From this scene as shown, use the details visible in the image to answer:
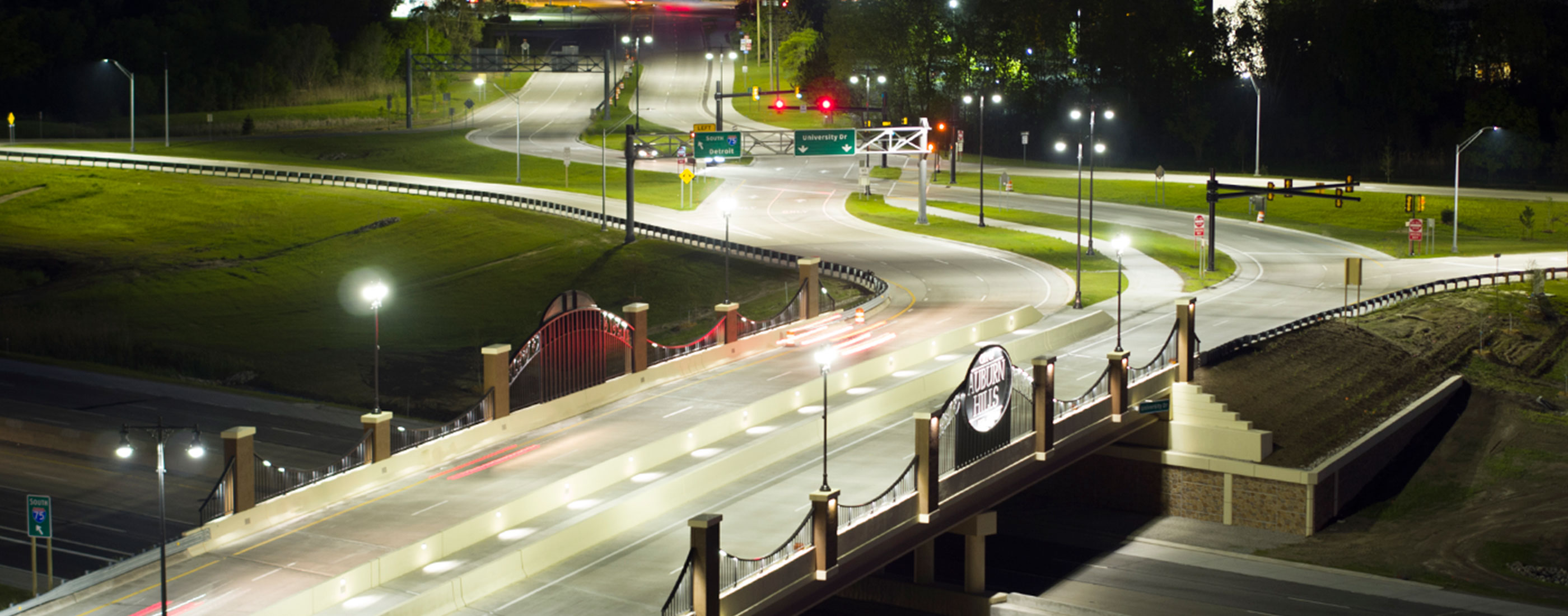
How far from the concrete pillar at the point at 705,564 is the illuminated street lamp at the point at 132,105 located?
3175 inches

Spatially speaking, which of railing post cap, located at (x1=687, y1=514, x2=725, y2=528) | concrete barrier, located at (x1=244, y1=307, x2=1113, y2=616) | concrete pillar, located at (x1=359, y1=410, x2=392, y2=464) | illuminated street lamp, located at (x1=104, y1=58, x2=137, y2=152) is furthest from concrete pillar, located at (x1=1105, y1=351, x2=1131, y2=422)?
illuminated street lamp, located at (x1=104, y1=58, x2=137, y2=152)

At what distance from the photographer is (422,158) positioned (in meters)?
107

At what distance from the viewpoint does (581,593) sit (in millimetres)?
27906

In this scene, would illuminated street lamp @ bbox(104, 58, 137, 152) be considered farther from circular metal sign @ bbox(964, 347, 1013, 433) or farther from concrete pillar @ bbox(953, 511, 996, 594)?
circular metal sign @ bbox(964, 347, 1013, 433)

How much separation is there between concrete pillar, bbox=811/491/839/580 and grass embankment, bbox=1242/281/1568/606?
18212 mm

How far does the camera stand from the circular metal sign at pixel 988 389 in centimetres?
3428

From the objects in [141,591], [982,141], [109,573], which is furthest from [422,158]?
[141,591]

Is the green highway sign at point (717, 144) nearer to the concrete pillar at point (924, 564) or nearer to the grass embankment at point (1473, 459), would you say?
the grass embankment at point (1473, 459)

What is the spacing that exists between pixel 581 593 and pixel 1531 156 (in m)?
94.4

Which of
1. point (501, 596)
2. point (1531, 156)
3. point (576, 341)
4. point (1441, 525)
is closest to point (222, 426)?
point (576, 341)

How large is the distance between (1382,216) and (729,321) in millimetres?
56768

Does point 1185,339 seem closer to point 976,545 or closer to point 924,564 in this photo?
point 976,545

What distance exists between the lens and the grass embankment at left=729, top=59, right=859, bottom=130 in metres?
132

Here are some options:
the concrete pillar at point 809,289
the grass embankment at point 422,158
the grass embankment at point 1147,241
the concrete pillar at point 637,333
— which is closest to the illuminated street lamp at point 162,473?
the concrete pillar at point 637,333
